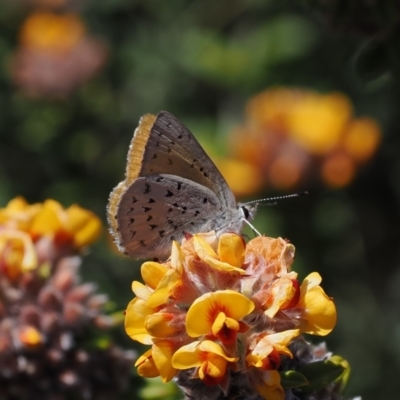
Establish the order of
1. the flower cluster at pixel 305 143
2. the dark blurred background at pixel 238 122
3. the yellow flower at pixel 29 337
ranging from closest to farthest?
the yellow flower at pixel 29 337 < the flower cluster at pixel 305 143 < the dark blurred background at pixel 238 122

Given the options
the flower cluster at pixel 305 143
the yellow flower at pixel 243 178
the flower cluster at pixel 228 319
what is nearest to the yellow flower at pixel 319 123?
the flower cluster at pixel 305 143

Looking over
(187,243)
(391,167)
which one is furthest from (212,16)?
(187,243)

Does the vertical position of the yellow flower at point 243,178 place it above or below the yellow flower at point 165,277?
below

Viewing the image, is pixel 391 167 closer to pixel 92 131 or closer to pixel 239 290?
pixel 92 131

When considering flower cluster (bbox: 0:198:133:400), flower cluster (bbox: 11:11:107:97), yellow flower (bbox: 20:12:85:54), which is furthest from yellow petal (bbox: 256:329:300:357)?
yellow flower (bbox: 20:12:85:54)

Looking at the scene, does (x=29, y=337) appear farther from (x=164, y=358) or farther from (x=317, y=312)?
(x=317, y=312)

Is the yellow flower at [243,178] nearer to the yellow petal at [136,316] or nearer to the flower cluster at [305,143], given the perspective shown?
the flower cluster at [305,143]

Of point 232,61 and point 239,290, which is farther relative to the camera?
point 232,61
